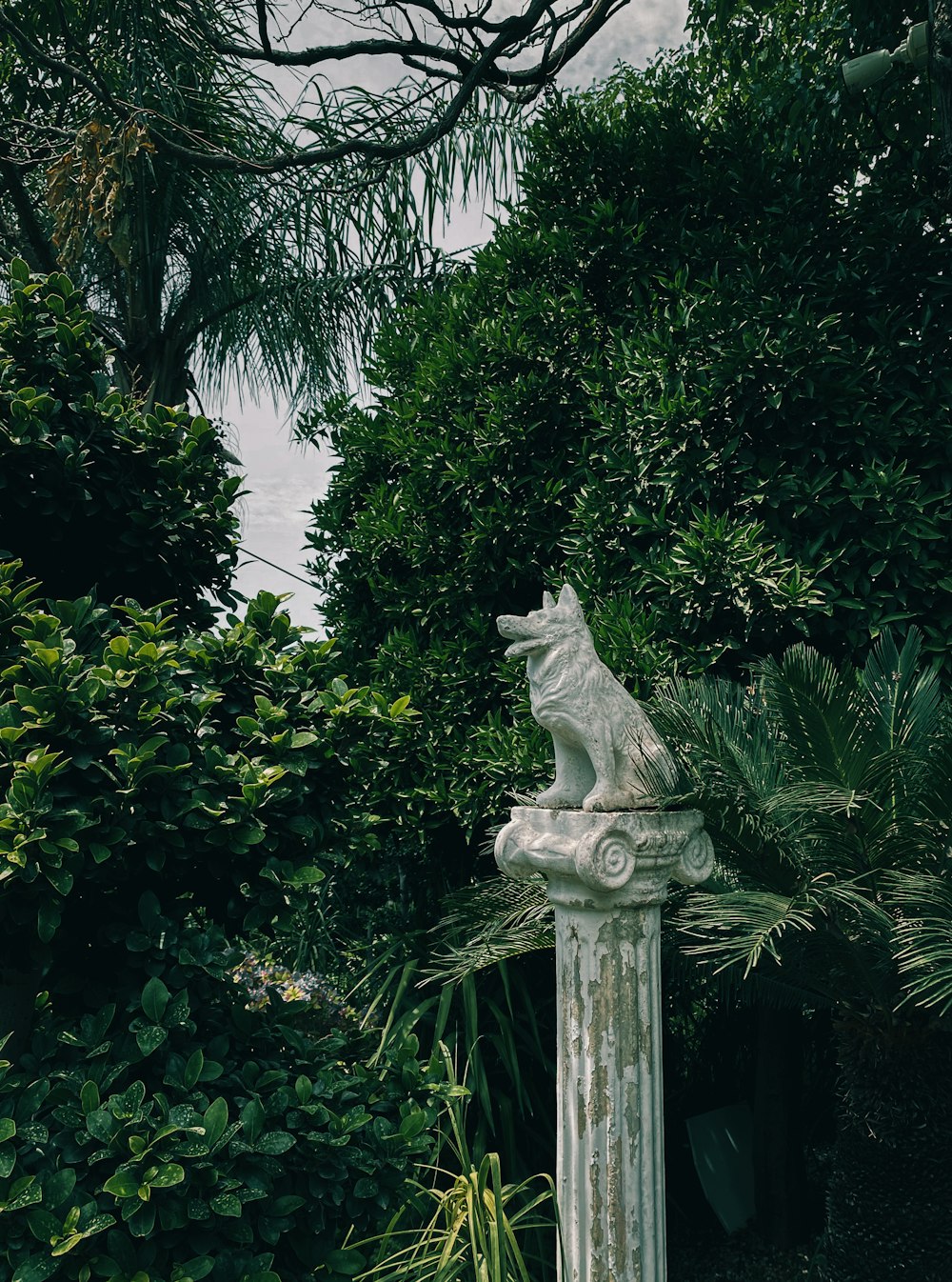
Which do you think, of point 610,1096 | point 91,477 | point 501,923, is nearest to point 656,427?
point 501,923

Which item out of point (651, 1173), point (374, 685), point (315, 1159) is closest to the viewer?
point (315, 1159)

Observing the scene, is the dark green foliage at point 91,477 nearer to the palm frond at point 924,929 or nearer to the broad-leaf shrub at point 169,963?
the broad-leaf shrub at point 169,963

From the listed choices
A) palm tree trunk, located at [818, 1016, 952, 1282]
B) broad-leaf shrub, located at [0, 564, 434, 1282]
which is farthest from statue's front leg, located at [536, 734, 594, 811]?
palm tree trunk, located at [818, 1016, 952, 1282]

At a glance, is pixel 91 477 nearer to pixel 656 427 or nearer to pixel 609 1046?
pixel 656 427

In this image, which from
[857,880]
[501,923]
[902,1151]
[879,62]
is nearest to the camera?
[857,880]

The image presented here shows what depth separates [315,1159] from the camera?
290 cm

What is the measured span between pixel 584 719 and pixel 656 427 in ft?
5.61

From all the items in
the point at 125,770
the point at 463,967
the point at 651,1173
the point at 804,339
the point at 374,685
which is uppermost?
the point at 804,339

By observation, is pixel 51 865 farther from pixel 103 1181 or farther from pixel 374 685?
pixel 374 685

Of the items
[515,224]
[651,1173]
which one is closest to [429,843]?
[651,1173]

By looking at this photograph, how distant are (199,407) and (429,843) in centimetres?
546

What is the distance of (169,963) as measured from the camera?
3.02m

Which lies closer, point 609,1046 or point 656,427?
point 609,1046

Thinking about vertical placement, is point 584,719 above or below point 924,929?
above
